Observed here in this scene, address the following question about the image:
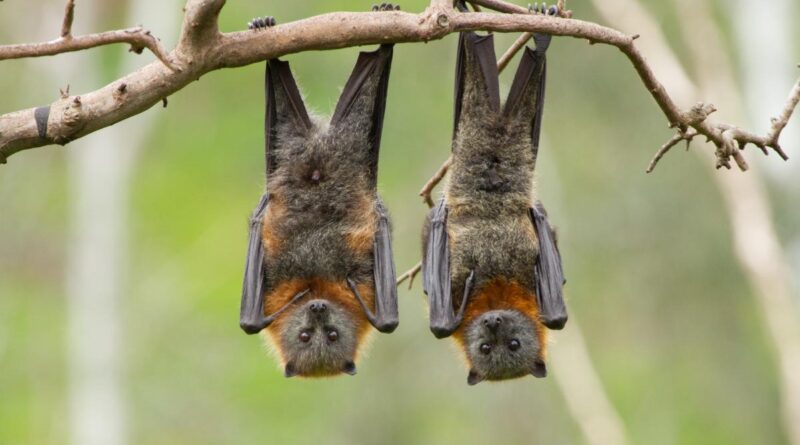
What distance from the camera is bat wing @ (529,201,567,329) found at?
29.4ft

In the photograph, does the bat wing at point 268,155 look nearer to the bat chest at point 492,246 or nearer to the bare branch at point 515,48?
the bat chest at point 492,246

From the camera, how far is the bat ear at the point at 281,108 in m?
8.96

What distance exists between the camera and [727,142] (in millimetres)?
7328

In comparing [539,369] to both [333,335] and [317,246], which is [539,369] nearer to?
[333,335]

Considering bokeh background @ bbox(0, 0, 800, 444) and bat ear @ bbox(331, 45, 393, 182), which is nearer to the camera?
bat ear @ bbox(331, 45, 393, 182)

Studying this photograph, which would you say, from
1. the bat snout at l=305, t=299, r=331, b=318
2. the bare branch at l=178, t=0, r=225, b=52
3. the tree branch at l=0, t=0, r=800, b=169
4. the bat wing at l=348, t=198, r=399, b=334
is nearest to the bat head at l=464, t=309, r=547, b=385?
the bat wing at l=348, t=198, r=399, b=334

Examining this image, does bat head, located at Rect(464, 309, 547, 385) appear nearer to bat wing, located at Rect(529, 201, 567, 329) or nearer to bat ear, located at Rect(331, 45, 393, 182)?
bat wing, located at Rect(529, 201, 567, 329)

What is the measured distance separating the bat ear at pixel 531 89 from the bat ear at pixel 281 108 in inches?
63.1

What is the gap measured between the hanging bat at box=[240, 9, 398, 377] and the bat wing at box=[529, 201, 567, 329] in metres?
1.19

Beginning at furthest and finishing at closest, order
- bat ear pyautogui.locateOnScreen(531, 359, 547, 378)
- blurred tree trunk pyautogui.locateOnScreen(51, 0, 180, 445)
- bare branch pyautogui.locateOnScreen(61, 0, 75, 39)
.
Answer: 1. blurred tree trunk pyautogui.locateOnScreen(51, 0, 180, 445)
2. bat ear pyautogui.locateOnScreen(531, 359, 547, 378)
3. bare branch pyautogui.locateOnScreen(61, 0, 75, 39)

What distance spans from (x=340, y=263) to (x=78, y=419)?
53.1 feet

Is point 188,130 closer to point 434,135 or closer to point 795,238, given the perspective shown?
point 434,135

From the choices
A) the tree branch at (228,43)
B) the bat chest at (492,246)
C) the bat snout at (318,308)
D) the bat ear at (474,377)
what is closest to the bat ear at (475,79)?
the bat chest at (492,246)

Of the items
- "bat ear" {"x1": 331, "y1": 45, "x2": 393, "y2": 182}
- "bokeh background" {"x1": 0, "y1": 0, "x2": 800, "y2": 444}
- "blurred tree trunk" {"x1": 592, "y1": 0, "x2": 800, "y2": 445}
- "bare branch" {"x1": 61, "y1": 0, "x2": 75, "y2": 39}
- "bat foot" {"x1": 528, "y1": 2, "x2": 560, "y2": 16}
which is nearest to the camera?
"bare branch" {"x1": 61, "y1": 0, "x2": 75, "y2": 39}
